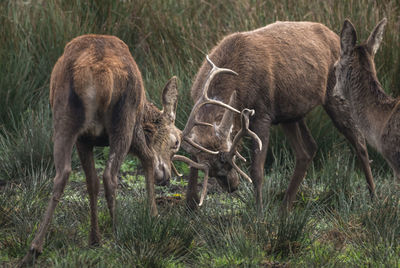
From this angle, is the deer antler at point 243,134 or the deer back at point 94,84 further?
the deer antler at point 243,134

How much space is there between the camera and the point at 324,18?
929cm

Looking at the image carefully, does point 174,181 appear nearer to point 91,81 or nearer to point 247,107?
point 247,107

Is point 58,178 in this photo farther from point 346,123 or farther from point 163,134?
point 346,123

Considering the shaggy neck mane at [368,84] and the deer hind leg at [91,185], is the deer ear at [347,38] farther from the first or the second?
the deer hind leg at [91,185]

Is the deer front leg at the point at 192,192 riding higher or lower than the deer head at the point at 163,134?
lower

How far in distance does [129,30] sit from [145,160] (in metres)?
4.78

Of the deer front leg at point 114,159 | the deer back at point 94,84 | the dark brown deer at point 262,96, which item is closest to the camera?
the deer back at point 94,84

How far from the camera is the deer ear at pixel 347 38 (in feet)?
18.6

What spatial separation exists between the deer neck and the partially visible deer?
180cm

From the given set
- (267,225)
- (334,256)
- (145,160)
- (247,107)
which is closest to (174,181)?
(247,107)

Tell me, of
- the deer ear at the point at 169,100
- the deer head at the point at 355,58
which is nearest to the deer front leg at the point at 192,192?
the deer ear at the point at 169,100

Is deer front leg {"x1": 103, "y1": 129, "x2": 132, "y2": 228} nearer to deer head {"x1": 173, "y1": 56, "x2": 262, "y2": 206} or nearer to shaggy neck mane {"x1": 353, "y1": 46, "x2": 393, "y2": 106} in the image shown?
deer head {"x1": 173, "y1": 56, "x2": 262, "y2": 206}

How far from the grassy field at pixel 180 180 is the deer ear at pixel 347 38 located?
1.24m

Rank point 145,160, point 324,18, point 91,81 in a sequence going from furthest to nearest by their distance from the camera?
point 324,18, point 145,160, point 91,81
